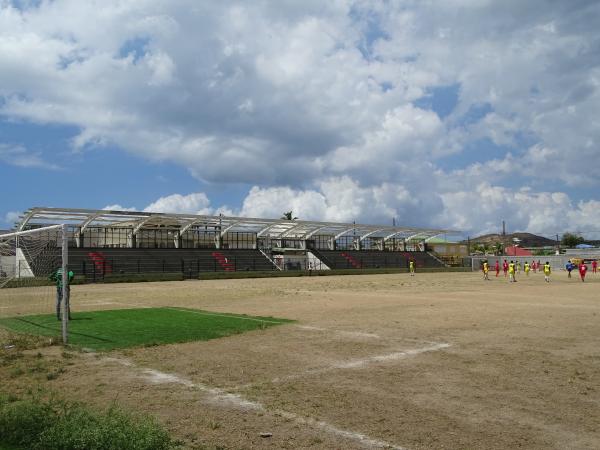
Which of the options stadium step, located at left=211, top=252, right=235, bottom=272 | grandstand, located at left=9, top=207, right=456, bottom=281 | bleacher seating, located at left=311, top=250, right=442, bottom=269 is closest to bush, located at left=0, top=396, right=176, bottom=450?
grandstand, located at left=9, top=207, right=456, bottom=281

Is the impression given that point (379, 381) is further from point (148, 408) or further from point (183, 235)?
point (183, 235)

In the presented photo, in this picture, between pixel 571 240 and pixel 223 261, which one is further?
pixel 571 240

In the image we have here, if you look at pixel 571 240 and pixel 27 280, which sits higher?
pixel 571 240

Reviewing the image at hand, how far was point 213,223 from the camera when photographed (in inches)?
2254

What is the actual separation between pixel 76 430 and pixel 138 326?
929 centimetres

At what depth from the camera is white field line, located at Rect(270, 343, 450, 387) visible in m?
8.23

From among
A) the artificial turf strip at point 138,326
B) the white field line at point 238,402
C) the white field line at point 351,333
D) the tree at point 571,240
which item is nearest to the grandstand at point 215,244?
the artificial turf strip at point 138,326

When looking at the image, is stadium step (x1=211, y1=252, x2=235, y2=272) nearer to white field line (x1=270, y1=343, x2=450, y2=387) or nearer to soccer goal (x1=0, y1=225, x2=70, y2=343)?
soccer goal (x1=0, y1=225, x2=70, y2=343)

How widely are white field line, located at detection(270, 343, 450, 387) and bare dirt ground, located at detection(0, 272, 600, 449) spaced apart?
3 cm

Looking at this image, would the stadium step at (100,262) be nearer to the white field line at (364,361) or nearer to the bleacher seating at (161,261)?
the bleacher seating at (161,261)

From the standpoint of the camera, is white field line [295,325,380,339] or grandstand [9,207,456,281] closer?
white field line [295,325,380,339]

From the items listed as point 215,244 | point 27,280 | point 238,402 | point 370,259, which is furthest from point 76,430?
point 370,259

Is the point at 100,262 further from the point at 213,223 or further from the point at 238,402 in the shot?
the point at 238,402

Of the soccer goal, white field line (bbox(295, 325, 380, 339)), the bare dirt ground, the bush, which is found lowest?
white field line (bbox(295, 325, 380, 339))
